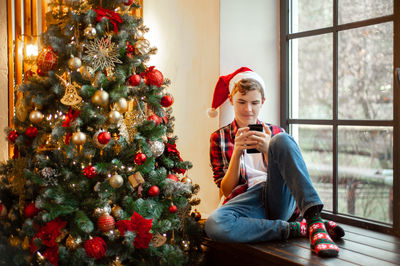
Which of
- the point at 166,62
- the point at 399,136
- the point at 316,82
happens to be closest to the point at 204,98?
the point at 166,62

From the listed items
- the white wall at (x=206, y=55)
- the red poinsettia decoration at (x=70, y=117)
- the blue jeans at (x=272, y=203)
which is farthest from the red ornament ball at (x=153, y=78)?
the white wall at (x=206, y=55)

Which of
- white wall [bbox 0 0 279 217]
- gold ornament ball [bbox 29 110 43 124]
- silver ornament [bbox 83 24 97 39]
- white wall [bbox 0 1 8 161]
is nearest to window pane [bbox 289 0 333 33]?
white wall [bbox 0 0 279 217]

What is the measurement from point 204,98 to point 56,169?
3.63 feet

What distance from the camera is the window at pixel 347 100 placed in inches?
79.7

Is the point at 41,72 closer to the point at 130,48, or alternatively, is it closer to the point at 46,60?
the point at 46,60

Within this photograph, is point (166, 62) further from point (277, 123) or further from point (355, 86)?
point (355, 86)

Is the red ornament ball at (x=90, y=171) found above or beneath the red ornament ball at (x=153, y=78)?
beneath

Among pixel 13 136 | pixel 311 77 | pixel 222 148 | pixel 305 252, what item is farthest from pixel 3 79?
pixel 305 252

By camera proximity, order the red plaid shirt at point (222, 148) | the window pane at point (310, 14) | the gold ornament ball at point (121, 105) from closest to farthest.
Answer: the gold ornament ball at point (121, 105), the red plaid shirt at point (222, 148), the window pane at point (310, 14)

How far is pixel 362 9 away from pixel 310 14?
332 millimetres

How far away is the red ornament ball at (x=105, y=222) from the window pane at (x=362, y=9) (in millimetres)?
1545

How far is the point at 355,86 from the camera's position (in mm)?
2178

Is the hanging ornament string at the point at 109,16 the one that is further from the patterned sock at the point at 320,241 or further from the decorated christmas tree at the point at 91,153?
the patterned sock at the point at 320,241

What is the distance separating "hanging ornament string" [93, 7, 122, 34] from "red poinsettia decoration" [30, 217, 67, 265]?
79 centimetres
